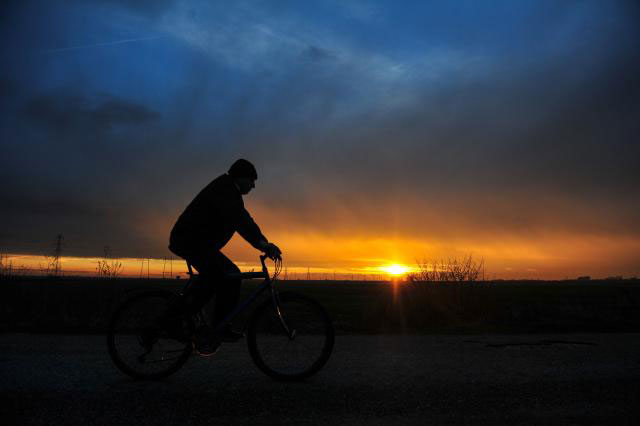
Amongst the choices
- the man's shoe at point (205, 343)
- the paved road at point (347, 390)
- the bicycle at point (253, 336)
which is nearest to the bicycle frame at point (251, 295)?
the bicycle at point (253, 336)

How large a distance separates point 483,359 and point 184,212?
4335 millimetres

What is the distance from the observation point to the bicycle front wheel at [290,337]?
5582mm

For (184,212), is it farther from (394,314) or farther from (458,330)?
(394,314)

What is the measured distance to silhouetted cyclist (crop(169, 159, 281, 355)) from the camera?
562cm

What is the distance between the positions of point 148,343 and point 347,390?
2.35 m

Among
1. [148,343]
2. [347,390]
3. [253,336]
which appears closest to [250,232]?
[253,336]

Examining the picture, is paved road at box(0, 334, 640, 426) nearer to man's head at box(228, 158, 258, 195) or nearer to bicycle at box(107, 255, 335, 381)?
bicycle at box(107, 255, 335, 381)

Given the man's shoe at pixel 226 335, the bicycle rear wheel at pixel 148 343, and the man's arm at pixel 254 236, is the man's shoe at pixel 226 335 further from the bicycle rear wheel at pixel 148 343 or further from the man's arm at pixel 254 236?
the man's arm at pixel 254 236

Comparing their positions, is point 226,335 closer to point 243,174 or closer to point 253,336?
point 253,336

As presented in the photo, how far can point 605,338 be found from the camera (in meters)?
9.04

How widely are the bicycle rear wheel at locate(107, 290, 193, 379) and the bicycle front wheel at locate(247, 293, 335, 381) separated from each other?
2.62 ft

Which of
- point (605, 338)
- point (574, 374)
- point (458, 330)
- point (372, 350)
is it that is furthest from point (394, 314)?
point (574, 374)

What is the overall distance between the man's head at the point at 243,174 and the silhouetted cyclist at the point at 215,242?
0.01 metres

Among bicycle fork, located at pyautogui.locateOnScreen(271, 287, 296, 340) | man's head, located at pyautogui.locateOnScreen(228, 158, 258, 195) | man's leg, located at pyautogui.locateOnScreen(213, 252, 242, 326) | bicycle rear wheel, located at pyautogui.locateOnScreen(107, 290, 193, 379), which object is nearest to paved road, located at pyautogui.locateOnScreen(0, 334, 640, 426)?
bicycle rear wheel, located at pyautogui.locateOnScreen(107, 290, 193, 379)
